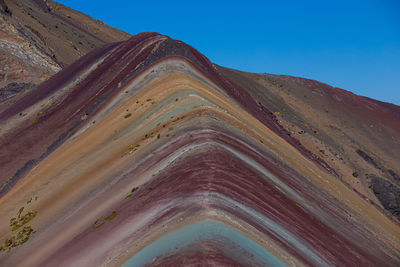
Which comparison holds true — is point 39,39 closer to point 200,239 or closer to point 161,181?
point 161,181

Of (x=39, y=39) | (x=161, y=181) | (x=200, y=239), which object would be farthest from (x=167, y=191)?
(x=39, y=39)

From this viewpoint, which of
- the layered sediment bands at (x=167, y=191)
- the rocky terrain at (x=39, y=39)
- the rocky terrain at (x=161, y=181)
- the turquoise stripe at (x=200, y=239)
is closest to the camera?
the turquoise stripe at (x=200, y=239)

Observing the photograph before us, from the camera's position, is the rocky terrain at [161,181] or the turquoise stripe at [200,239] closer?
the turquoise stripe at [200,239]

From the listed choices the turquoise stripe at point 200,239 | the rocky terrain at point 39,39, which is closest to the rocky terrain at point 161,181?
the turquoise stripe at point 200,239

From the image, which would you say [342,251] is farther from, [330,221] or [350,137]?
[350,137]

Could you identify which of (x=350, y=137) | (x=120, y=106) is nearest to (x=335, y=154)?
(x=350, y=137)

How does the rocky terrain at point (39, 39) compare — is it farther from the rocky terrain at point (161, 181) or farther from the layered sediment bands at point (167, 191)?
the layered sediment bands at point (167, 191)

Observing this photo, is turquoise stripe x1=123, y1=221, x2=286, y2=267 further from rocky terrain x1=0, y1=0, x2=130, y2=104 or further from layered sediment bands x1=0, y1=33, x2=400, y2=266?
rocky terrain x1=0, y1=0, x2=130, y2=104

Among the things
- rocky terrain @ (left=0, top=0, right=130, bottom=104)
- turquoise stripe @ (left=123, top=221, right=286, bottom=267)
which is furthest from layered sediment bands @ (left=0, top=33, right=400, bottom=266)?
rocky terrain @ (left=0, top=0, right=130, bottom=104)
